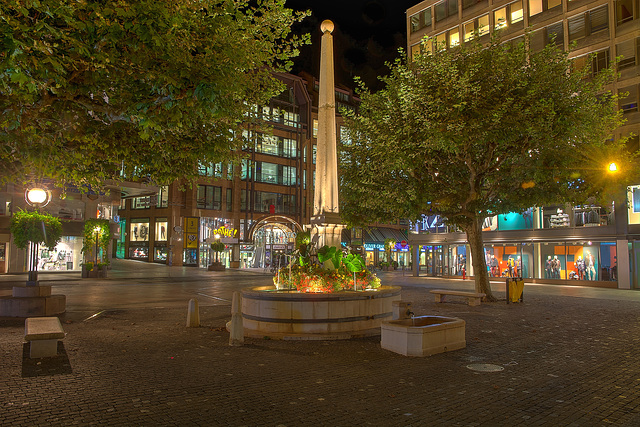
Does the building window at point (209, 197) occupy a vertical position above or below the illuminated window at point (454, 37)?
below

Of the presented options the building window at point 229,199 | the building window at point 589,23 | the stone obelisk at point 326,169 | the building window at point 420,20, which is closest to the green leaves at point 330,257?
the stone obelisk at point 326,169

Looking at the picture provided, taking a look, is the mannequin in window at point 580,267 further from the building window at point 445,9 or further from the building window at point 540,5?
the building window at point 445,9

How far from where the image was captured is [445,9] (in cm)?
→ 3809

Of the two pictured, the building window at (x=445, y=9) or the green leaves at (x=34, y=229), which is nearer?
the green leaves at (x=34, y=229)

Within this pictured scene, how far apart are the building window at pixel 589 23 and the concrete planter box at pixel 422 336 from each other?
27.3 m

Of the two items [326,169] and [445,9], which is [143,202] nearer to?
[445,9]

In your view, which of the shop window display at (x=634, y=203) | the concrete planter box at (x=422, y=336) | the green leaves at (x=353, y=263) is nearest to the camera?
the concrete planter box at (x=422, y=336)

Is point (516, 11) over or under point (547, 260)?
over

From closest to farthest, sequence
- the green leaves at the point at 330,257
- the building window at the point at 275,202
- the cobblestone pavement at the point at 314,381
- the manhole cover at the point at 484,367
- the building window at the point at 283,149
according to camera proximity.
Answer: the cobblestone pavement at the point at 314,381 < the manhole cover at the point at 484,367 < the green leaves at the point at 330,257 < the building window at the point at 275,202 < the building window at the point at 283,149

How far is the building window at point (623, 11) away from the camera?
89.1 ft

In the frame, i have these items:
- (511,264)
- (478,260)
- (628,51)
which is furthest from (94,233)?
(628,51)

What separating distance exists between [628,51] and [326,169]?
2451 cm

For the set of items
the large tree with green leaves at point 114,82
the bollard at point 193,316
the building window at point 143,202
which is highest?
the building window at point 143,202

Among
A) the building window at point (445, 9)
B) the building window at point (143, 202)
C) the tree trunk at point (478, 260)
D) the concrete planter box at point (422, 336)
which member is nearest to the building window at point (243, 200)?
the building window at point (143, 202)
